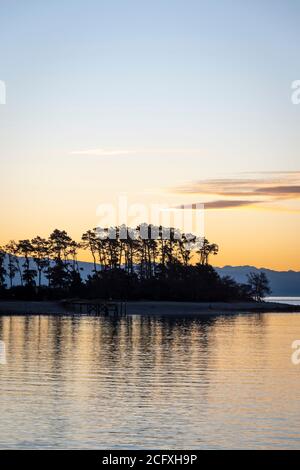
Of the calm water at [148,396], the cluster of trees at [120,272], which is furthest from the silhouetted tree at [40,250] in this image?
the calm water at [148,396]

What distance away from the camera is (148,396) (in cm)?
3697

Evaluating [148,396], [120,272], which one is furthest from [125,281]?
[148,396]

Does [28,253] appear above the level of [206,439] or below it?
above

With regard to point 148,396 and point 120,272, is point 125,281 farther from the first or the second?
point 148,396

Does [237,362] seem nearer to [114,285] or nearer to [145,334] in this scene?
[145,334]

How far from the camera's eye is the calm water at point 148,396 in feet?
92.7

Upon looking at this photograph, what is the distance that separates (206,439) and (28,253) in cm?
16064

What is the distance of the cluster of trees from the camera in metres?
166

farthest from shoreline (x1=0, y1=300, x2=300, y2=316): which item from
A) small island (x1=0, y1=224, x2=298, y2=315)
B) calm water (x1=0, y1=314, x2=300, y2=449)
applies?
calm water (x1=0, y1=314, x2=300, y2=449)

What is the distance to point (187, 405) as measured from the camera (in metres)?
34.5

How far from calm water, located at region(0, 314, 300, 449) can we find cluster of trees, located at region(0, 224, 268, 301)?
9969 centimetres

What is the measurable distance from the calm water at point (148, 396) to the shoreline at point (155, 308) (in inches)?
2885

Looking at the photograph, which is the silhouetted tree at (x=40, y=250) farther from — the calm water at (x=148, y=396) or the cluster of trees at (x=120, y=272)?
the calm water at (x=148, y=396)
